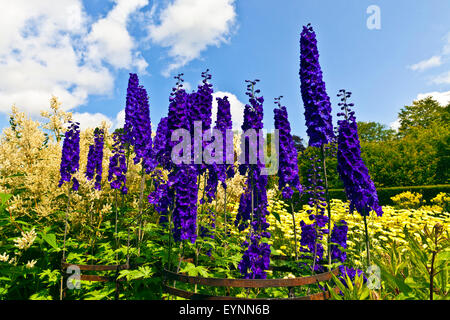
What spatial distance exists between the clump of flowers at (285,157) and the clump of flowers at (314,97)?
0.56 meters

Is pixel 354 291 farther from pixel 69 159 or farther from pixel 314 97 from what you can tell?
pixel 69 159

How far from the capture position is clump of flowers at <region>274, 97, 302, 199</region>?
4.07 m

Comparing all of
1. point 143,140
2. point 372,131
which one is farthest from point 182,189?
point 372,131

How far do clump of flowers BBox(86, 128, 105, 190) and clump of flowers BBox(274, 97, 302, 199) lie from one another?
3.44 m

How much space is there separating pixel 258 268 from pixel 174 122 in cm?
206

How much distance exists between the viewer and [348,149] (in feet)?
10.8

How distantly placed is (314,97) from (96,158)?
13.7ft

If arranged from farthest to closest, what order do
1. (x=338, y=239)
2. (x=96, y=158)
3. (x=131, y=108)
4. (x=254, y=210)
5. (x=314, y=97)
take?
(x=96, y=158), (x=131, y=108), (x=254, y=210), (x=338, y=239), (x=314, y=97)

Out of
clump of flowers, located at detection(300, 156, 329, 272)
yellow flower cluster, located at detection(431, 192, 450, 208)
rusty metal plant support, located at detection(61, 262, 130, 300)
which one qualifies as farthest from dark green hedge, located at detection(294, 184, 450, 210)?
rusty metal plant support, located at detection(61, 262, 130, 300)

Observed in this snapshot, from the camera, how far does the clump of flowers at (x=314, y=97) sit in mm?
3466

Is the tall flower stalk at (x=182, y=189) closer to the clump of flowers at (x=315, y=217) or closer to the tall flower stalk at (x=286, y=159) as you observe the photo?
the tall flower stalk at (x=286, y=159)

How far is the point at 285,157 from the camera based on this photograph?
160 inches
